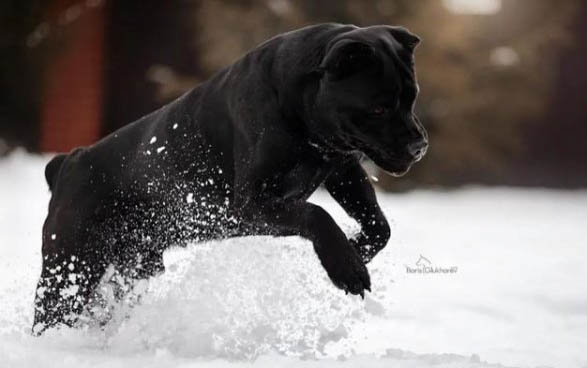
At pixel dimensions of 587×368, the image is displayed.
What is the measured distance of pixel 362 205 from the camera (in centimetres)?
342

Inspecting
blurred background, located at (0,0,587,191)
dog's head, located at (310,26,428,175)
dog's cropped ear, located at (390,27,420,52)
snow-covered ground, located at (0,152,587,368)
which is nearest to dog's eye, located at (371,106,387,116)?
dog's head, located at (310,26,428,175)

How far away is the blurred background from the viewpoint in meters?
11.1

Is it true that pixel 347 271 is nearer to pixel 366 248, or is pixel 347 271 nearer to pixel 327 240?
pixel 327 240

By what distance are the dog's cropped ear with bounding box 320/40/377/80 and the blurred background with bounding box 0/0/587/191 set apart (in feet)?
26.2

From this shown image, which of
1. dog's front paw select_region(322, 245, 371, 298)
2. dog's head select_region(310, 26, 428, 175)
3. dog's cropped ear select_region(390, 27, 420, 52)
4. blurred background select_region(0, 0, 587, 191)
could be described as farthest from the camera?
blurred background select_region(0, 0, 587, 191)

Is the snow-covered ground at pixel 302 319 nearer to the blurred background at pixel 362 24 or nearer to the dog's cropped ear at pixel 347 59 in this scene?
the dog's cropped ear at pixel 347 59

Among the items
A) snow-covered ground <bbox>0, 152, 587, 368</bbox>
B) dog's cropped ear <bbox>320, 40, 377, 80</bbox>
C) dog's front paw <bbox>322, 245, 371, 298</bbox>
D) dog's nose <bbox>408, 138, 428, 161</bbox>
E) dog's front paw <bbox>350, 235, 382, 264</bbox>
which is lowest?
snow-covered ground <bbox>0, 152, 587, 368</bbox>

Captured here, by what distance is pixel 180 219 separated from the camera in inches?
142

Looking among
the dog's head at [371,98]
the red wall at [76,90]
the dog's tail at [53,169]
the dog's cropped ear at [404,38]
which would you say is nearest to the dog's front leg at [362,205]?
the dog's head at [371,98]

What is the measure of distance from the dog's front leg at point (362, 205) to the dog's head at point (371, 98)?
370mm

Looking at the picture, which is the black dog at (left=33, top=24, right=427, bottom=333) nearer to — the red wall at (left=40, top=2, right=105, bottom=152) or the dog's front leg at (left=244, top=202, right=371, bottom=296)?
the dog's front leg at (left=244, top=202, right=371, bottom=296)

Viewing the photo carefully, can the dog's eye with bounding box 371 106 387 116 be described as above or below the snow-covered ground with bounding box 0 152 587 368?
above

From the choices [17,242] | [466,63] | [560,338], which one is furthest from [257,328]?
[466,63]

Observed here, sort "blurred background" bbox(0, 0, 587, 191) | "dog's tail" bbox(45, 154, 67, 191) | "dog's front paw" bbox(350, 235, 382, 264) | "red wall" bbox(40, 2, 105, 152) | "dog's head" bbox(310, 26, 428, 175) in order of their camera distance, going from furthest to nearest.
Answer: "red wall" bbox(40, 2, 105, 152), "blurred background" bbox(0, 0, 587, 191), "dog's tail" bbox(45, 154, 67, 191), "dog's front paw" bbox(350, 235, 382, 264), "dog's head" bbox(310, 26, 428, 175)
